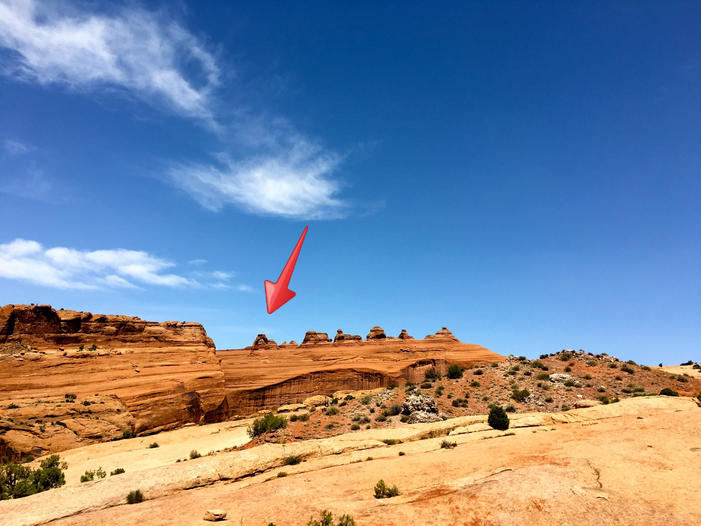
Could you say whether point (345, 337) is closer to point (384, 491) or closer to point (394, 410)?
point (394, 410)

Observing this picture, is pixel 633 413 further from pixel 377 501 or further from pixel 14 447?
pixel 14 447

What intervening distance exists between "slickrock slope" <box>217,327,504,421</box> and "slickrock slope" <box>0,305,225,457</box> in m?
6.78

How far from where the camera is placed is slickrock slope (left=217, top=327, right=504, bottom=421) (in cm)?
5509

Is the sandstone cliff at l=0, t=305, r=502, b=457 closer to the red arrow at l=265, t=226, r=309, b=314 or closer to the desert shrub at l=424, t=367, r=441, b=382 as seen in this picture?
the desert shrub at l=424, t=367, r=441, b=382

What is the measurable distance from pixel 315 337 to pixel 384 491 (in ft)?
207

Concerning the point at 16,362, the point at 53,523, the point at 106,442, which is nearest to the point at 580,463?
the point at 53,523

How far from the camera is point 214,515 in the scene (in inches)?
468

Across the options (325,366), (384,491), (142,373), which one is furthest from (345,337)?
(384,491)

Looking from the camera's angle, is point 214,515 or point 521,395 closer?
point 214,515

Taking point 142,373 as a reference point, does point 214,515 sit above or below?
below

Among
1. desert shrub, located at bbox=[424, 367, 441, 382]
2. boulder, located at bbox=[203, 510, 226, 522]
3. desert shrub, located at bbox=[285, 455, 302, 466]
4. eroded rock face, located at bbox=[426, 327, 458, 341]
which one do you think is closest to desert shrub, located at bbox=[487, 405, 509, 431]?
desert shrub, located at bbox=[285, 455, 302, 466]

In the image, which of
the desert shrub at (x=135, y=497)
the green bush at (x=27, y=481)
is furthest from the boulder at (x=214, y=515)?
the green bush at (x=27, y=481)

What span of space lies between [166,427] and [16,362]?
1744 centimetres

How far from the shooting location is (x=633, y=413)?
22359mm
